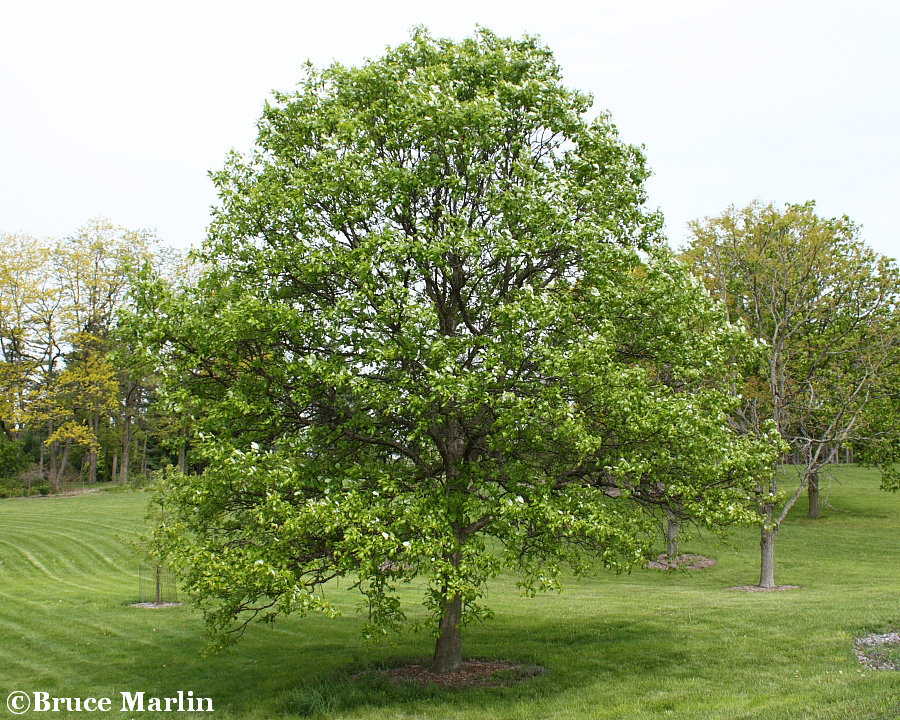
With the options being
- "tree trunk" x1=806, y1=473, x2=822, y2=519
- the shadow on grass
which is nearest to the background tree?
the shadow on grass

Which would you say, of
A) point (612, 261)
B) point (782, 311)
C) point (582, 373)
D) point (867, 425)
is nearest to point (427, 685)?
point (582, 373)

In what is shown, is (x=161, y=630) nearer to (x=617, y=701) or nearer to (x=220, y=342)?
(x=220, y=342)

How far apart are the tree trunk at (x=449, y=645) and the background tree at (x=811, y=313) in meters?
15.7

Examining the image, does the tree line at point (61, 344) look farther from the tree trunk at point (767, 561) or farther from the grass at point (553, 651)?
the tree trunk at point (767, 561)

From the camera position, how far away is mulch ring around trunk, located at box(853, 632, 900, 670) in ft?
43.0

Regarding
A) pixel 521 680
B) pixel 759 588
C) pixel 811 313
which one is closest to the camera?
pixel 521 680

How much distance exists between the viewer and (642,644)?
56.3 feet

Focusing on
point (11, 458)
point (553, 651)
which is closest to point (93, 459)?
point (11, 458)

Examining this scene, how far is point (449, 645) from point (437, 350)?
7315 mm

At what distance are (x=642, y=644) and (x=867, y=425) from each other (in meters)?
19.5

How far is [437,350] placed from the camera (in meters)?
12.2

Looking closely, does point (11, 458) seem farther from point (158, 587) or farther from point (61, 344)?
point (158, 587)

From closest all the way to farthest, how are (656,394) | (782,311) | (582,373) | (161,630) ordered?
(582,373) → (656,394) → (161,630) → (782,311)

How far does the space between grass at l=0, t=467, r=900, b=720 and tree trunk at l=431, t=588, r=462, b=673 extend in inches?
48.3
